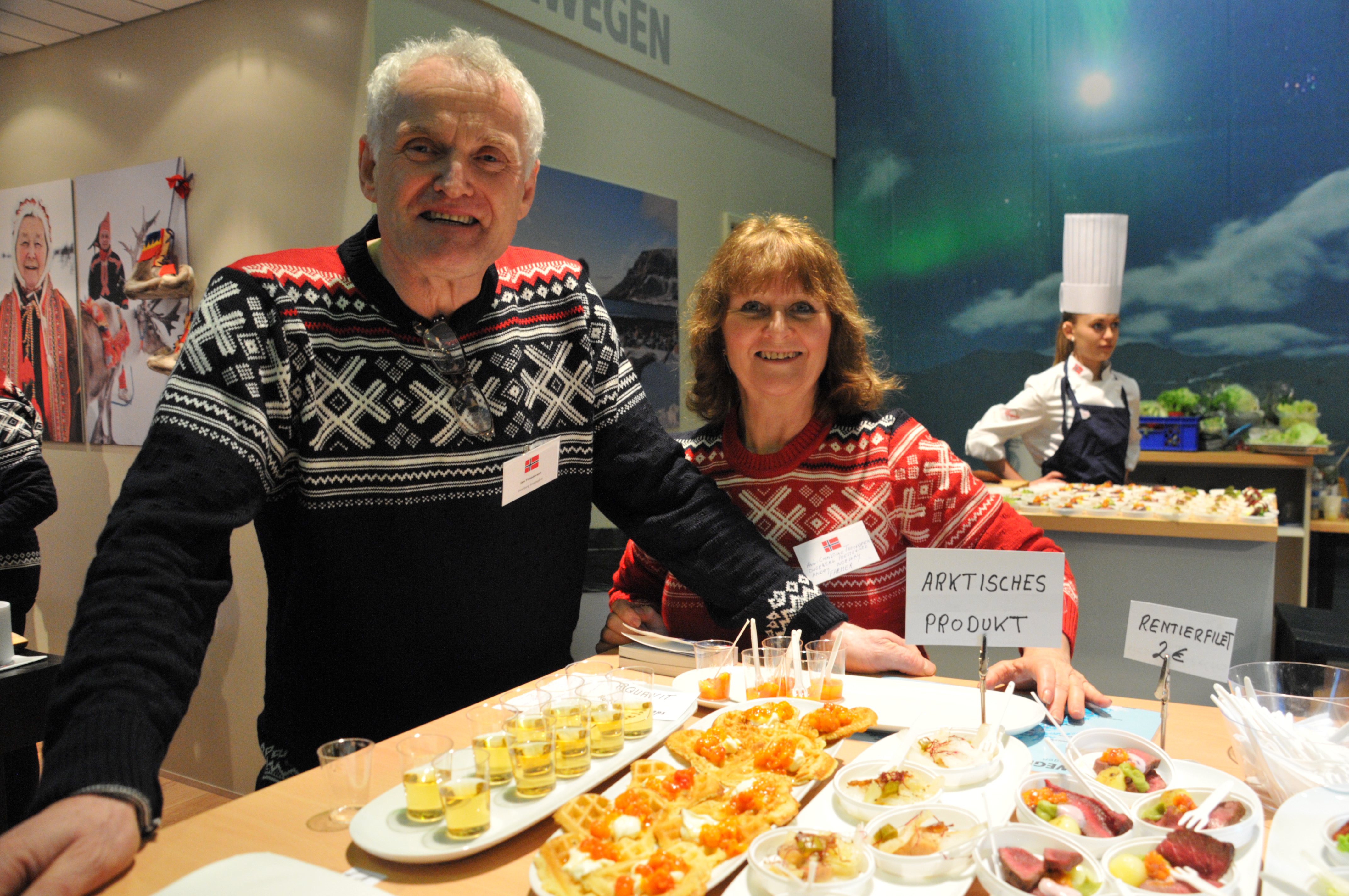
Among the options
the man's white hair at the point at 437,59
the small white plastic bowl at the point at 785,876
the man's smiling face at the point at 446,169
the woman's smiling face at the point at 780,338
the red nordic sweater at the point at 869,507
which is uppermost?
the man's white hair at the point at 437,59

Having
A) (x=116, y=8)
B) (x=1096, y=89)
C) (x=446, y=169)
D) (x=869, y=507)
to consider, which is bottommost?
(x=869, y=507)

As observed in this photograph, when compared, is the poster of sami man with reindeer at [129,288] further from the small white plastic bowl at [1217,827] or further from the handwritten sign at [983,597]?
the small white plastic bowl at [1217,827]

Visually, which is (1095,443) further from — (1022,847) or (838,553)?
(1022,847)

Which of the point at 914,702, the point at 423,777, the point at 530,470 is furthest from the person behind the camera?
the point at 530,470

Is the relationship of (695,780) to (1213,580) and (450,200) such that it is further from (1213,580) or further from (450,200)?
(1213,580)

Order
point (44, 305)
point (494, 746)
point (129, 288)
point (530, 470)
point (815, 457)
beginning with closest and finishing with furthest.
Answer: point (494, 746)
point (530, 470)
point (815, 457)
point (129, 288)
point (44, 305)

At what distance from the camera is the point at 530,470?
1.74 metres

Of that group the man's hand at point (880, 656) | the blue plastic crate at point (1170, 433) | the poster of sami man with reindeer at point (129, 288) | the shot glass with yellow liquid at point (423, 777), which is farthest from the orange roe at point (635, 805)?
the blue plastic crate at point (1170, 433)

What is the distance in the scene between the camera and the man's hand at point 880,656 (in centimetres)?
169

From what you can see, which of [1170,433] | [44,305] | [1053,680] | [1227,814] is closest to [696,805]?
[1227,814]

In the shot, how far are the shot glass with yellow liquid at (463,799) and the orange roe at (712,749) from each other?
325 millimetres

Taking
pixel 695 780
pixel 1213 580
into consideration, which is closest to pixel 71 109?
pixel 695 780

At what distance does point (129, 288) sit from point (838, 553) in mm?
3500

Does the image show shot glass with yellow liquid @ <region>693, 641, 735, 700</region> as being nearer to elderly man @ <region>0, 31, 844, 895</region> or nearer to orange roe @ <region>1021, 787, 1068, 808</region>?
elderly man @ <region>0, 31, 844, 895</region>
